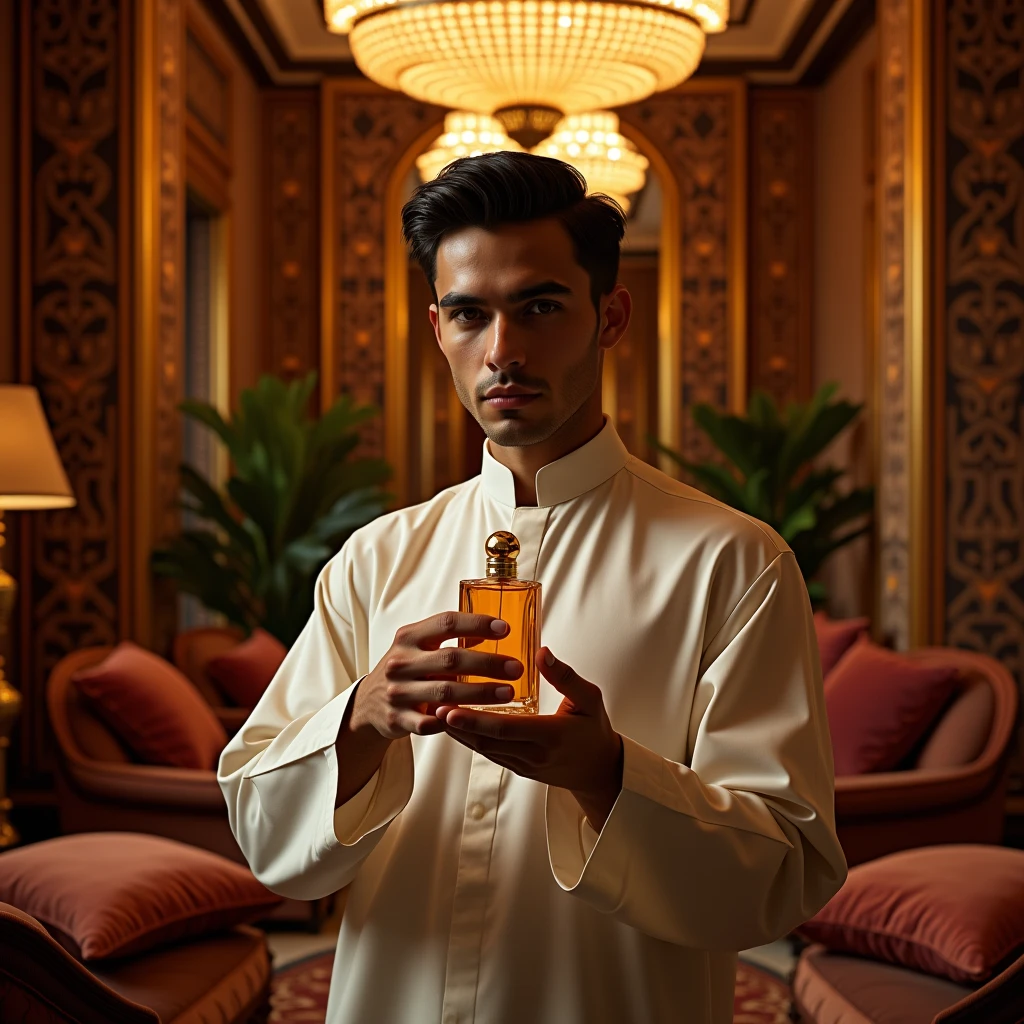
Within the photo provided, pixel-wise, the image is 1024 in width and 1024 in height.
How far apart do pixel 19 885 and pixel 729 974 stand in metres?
1.41

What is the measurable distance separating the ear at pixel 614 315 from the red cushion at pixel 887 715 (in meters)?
2.37

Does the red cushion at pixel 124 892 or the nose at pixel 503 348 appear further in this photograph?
the red cushion at pixel 124 892

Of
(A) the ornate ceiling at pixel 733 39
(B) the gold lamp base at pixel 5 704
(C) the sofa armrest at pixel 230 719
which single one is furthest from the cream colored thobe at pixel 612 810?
(A) the ornate ceiling at pixel 733 39

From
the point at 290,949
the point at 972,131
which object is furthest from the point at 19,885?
the point at 972,131

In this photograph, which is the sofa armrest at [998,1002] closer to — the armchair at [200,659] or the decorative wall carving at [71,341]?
the armchair at [200,659]

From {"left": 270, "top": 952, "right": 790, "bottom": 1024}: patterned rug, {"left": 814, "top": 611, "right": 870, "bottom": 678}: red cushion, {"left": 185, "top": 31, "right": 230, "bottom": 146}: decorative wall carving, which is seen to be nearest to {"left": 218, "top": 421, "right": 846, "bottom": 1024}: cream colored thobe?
{"left": 270, "top": 952, "right": 790, "bottom": 1024}: patterned rug

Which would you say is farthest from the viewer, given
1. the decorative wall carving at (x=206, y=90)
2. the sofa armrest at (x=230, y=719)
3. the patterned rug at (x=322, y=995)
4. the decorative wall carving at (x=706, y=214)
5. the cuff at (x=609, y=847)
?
the decorative wall carving at (x=706, y=214)

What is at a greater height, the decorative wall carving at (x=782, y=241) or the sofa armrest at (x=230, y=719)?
the decorative wall carving at (x=782, y=241)

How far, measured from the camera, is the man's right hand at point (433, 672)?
1.04 metres

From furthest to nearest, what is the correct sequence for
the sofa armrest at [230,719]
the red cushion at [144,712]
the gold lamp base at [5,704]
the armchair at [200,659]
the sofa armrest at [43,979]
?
the armchair at [200,659] < the sofa armrest at [230,719] < the red cushion at [144,712] < the gold lamp base at [5,704] < the sofa armrest at [43,979]

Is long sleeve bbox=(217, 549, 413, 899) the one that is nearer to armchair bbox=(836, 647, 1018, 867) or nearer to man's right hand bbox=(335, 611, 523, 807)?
man's right hand bbox=(335, 611, 523, 807)

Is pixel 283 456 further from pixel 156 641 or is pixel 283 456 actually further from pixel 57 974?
pixel 57 974

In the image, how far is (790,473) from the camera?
5.29m

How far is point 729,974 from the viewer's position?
137cm
